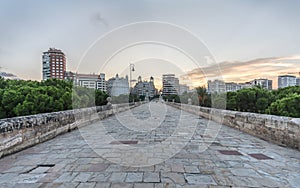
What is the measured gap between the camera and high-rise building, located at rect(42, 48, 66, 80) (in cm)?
3562

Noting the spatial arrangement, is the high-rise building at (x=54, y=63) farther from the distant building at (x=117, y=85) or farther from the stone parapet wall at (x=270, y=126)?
the stone parapet wall at (x=270, y=126)

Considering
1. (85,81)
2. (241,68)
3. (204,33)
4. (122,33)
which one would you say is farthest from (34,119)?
(85,81)

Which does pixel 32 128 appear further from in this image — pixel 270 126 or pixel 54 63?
pixel 54 63

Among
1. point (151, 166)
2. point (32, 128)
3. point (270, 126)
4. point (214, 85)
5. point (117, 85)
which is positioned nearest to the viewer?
point (151, 166)

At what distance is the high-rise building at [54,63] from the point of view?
1403 inches

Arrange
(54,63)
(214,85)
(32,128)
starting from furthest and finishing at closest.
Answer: (54,63) → (214,85) → (32,128)

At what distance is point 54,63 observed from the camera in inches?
1423

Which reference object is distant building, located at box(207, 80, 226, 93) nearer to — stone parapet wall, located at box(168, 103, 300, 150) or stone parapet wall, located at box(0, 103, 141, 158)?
stone parapet wall, located at box(168, 103, 300, 150)

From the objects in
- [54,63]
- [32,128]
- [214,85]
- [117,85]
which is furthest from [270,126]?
[54,63]

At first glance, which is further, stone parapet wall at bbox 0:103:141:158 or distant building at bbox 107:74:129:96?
distant building at bbox 107:74:129:96

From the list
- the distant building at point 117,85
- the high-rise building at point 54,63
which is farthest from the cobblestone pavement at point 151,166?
the high-rise building at point 54,63

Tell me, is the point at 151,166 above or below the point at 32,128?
below

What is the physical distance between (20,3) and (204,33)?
7.75 m

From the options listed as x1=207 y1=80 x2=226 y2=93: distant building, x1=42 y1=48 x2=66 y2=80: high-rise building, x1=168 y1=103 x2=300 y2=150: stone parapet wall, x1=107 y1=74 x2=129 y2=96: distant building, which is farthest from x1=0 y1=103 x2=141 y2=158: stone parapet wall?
x1=42 y1=48 x2=66 y2=80: high-rise building
